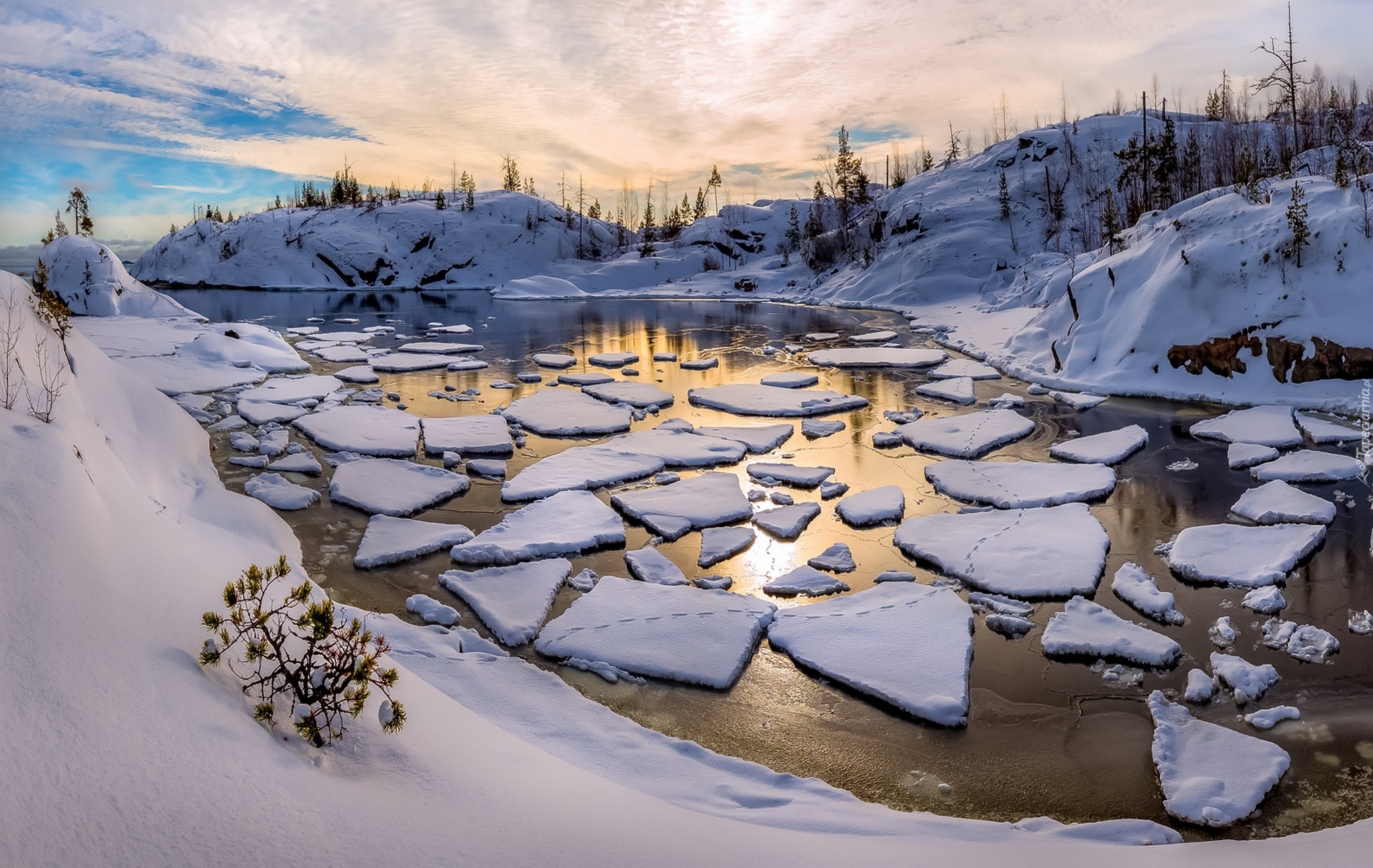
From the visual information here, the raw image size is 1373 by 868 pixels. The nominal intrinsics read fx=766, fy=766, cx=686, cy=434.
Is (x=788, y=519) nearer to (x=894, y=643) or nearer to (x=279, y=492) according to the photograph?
(x=894, y=643)

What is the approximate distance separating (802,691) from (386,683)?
85.6 inches

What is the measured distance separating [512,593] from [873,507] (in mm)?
3101

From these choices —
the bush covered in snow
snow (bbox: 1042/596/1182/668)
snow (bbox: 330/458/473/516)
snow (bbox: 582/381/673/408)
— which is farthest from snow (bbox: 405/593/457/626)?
snow (bbox: 582/381/673/408)

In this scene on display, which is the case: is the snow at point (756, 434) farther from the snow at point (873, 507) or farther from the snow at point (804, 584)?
the snow at point (804, 584)

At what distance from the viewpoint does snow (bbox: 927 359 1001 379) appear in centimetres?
1248

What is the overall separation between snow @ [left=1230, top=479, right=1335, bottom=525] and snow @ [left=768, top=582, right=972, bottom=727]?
3151mm

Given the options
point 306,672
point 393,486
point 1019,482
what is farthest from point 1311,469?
point 393,486

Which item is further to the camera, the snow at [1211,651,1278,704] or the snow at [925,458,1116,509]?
the snow at [925,458,1116,509]

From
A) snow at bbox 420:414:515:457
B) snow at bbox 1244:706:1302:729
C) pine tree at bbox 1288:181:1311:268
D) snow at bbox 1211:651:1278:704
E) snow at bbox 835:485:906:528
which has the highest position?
pine tree at bbox 1288:181:1311:268

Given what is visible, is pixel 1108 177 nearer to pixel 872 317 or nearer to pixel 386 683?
pixel 872 317

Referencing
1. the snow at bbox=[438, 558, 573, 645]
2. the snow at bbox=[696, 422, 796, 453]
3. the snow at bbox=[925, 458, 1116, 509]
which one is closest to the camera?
the snow at bbox=[438, 558, 573, 645]

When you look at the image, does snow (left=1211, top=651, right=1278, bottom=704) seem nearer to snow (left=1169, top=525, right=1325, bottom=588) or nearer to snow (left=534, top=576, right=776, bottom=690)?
snow (left=1169, top=525, right=1325, bottom=588)

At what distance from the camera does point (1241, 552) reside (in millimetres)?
5430

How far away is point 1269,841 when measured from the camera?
2822mm
